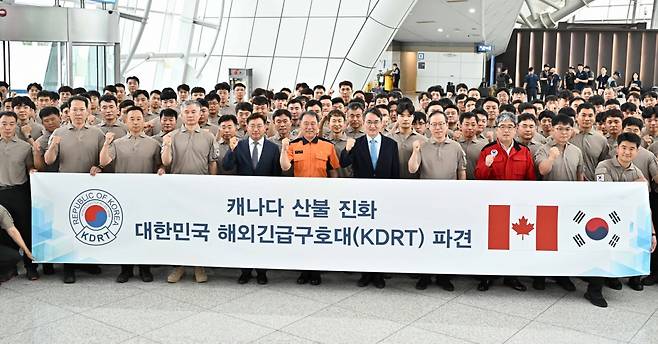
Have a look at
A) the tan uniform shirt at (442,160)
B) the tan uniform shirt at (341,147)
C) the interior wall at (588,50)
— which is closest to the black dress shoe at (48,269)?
the tan uniform shirt at (341,147)

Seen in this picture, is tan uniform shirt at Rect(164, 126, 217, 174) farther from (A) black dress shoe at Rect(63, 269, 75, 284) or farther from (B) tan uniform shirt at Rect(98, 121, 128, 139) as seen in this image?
(B) tan uniform shirt at Rect(98, 121, 128, 139)

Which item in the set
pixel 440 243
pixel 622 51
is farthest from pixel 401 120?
pixel 622 51

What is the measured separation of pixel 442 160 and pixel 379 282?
55.5 inches

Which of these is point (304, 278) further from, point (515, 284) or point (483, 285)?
point (515, 284)

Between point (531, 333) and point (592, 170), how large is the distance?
2.89 metres

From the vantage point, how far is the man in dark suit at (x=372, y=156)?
7.36m

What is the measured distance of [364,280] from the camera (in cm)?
727

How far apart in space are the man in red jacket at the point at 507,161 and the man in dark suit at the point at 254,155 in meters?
2.13

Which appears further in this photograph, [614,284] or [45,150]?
[45,150]

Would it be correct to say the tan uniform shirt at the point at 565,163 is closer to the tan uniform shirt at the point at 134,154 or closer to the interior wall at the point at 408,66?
the tan uniform shirt at the point at 134,154

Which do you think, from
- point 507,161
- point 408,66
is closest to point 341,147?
point 507,161

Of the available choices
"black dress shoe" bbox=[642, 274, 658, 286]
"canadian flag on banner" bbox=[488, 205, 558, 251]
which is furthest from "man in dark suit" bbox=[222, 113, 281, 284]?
"black dress shoe" bbox=[642, 274, 658, 286]

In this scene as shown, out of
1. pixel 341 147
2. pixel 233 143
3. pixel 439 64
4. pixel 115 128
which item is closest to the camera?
pixel 233 143

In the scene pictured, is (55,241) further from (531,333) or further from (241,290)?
(531,333)
